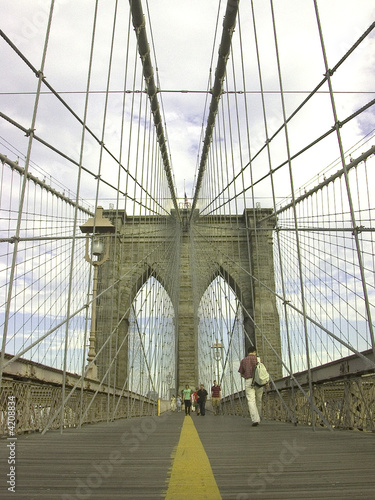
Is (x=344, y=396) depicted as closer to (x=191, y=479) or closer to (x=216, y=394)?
(x=191, y=479)

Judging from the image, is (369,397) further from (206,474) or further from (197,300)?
(197,300)

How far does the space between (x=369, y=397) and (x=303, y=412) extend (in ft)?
5.78

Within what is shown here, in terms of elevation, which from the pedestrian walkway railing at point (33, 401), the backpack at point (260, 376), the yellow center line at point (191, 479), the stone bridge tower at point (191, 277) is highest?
the stone bridge tower at point (191, 277)

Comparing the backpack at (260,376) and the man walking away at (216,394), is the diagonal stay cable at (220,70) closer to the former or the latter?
the backpack at (260,376)

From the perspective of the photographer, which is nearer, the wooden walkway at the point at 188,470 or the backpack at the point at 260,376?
the wooden walkway at the point at 188,470

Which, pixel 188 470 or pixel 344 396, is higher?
pixel 344 396

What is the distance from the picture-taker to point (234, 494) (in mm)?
1314

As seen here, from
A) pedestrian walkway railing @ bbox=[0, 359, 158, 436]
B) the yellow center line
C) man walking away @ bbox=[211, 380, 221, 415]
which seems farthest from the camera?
man walking away @ bbox=[211, 380, 221, 415]

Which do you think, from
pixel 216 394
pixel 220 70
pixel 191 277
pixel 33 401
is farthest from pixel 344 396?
pixel 191 277

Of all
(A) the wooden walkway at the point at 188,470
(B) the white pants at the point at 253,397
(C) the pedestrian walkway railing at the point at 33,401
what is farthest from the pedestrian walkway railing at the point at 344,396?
(C) the pedestrian walkway railing at the point at 33,401

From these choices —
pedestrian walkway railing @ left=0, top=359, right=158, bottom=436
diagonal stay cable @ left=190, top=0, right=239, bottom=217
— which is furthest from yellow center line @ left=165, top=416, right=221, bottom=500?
diagonal stay cable @ left=190, top=0, right=239, bottom=217

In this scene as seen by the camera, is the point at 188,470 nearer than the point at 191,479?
No

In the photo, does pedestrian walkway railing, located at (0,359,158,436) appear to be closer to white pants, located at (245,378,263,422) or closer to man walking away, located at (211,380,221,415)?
white pants, located at (245,378,263,422)

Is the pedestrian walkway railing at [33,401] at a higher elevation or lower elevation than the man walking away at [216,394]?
lower
